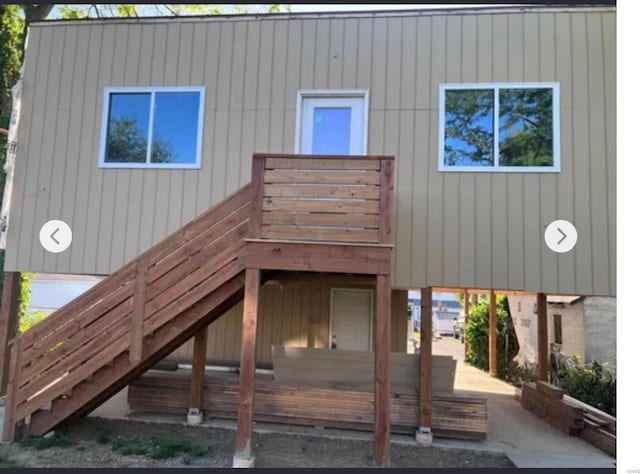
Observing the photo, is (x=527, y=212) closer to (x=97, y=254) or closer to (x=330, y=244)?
(x=330, y=244)

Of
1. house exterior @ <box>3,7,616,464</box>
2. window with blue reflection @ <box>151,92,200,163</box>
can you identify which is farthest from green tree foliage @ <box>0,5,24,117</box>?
window with blue reflection @ <box>151,92,200,163</box>

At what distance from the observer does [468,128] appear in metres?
6.12

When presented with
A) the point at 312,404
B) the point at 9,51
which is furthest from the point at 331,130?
the point at 9,51

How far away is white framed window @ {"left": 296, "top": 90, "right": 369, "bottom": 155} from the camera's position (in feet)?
20.6

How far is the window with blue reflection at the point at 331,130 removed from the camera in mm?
6336

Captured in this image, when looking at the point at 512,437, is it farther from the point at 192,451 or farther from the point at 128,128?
the point at 128,128

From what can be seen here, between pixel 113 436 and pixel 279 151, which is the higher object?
pixel 279 151

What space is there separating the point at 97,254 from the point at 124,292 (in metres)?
1.68

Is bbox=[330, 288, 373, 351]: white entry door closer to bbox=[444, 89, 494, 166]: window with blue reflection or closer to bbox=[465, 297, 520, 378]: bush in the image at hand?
bbox=[444, 89, 494, 166]: window with blue reflection

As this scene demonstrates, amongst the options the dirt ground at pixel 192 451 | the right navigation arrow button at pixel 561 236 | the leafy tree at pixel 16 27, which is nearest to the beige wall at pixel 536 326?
the right navigation arrow button at pixel 561 236

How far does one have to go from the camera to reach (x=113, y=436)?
18.1 feet

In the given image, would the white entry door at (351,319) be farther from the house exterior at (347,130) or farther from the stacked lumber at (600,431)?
the stacked lumber at (600,431)

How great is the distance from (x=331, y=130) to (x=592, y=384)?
5964mm
